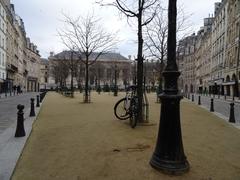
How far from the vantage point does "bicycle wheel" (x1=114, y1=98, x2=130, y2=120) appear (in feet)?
31.7

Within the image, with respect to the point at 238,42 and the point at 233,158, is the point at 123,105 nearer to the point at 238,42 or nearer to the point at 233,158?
the point at 233,158

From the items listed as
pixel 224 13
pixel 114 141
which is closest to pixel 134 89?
pixel 114 141

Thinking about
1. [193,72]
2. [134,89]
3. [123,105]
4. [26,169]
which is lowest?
[26,169]

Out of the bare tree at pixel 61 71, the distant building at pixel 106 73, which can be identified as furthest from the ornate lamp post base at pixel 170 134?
the distant building at pixel 106 73

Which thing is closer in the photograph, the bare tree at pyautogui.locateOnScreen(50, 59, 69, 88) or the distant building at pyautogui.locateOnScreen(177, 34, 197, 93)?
the bare tree at pyautogui.locateOnScreen(50, 59, 69, 88)

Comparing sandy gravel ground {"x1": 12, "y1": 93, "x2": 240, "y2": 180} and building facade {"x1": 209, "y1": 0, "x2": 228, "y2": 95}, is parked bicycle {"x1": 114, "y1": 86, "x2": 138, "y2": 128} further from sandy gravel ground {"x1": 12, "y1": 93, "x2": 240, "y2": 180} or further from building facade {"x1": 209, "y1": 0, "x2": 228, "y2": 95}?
building facade {"x1": 209, "y1": 0, "x2": 228, "y2": 95}

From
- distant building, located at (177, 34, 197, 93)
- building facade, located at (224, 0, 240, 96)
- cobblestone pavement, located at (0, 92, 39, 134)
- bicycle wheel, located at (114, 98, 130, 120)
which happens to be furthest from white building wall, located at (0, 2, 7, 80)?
distant building, located at (177, 34, 197, 93)

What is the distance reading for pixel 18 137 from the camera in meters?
6.67

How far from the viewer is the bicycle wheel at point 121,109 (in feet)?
31.7

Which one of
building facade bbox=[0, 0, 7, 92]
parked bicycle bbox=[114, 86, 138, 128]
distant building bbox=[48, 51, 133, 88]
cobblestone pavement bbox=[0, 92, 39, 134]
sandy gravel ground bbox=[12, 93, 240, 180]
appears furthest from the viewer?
distant building bbox=[48, 51, 133, 88]

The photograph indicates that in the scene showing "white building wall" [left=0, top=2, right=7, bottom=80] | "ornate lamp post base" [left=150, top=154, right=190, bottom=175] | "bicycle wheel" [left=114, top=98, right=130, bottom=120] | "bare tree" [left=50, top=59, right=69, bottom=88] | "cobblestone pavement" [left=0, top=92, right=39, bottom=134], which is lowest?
"cobblestone pavement" [left=0, top=92, right=39, bottom=134]

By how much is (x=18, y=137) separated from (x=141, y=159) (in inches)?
145

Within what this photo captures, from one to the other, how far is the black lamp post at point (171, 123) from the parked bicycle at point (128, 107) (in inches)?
144

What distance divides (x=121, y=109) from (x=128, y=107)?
1.33 metres
